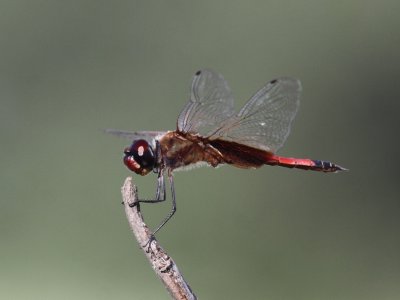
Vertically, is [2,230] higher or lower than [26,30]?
lower

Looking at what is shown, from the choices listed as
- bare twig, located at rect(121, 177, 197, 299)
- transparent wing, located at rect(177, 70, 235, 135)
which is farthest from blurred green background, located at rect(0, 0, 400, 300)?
bare twig, located at rect(121, 177, 197, 299)

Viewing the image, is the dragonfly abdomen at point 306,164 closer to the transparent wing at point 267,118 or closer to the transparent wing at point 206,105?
the transparent wing at point 267,118

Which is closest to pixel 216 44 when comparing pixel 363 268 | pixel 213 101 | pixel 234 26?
pixel 234 26

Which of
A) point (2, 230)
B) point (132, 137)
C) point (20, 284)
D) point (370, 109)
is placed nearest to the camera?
point (132, 137)

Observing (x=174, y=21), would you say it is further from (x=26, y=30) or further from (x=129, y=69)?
(x=26, y=30)

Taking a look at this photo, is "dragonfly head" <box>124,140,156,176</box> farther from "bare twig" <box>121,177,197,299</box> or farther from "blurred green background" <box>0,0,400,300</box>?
"blurred green background" <box>0,0,400,300</box>
